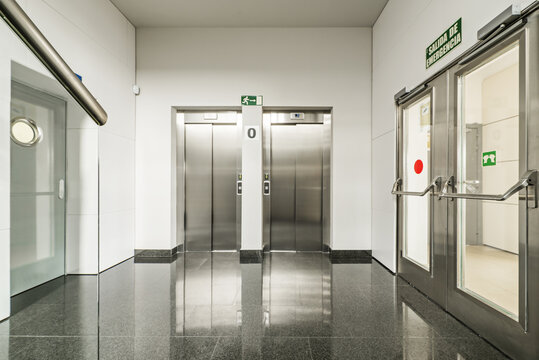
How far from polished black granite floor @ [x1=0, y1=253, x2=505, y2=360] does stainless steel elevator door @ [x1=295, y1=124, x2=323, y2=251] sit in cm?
149

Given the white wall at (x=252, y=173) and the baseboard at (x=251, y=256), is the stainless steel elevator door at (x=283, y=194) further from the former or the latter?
the baseboard at (x=251, y=256)

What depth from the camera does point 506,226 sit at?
2055 millimetres

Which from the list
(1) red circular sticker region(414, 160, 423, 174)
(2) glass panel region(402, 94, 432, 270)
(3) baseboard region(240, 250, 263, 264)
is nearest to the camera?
(2) glass panel region(402, 94, 432, 270)

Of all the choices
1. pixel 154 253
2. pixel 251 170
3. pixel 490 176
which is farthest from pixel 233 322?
pixel 154 253

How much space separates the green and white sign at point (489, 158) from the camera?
85.6 inches

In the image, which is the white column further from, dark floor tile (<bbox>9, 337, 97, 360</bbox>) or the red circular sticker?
dark floor tile (<bbox>9, 337, 97, 360</bbox>)

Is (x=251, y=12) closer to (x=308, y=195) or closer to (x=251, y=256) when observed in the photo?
(x=308, y=195)

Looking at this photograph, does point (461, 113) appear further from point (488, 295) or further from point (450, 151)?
point (488, 295)

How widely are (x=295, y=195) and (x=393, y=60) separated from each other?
2523 mm

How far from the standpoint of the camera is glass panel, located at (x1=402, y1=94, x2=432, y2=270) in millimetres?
3098

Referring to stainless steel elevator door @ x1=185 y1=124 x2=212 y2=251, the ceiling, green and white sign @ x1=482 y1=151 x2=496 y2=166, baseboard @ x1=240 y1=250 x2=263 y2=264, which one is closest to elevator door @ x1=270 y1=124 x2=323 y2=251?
baseboard @ x1=240 y1=250 x2=263 y2=264

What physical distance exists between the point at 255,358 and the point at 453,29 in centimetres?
314

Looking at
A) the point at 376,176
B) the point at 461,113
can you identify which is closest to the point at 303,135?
the point at 376,176

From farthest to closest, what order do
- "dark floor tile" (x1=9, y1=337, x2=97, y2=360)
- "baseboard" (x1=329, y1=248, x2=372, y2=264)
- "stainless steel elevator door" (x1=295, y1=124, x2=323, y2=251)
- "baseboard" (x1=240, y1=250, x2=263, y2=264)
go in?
1. "stainless steel elevator door" (x1=295, y1=124, x2=323, y2=251)
2. "baseboard" (x1=329, y1=248, x2=372, y2=264)
3. "baseboard" (x1=240, y1=250, x2=263, y2=264)
4. "dark floor tile" (x1=9, y1=337, x2=97, y2=360)
